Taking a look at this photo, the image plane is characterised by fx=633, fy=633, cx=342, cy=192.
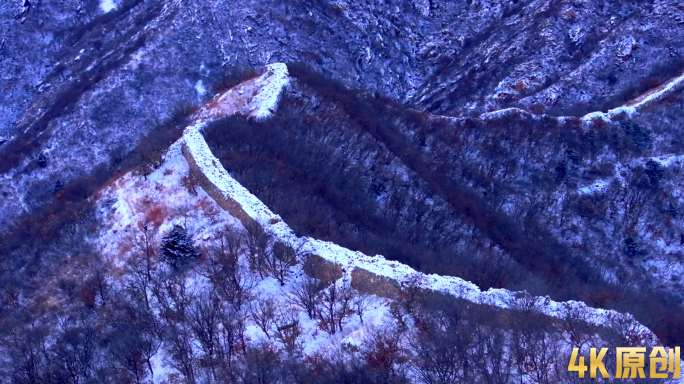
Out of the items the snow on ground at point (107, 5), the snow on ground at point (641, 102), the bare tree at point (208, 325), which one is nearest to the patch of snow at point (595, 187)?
the snow on ground at point (641, 102)

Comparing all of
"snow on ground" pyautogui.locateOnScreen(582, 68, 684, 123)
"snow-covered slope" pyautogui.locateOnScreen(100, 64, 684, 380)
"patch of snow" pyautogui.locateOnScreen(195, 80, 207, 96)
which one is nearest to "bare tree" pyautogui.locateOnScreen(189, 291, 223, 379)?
"snow-covered slope" pyautogui.locateOnScreen(100, 64, 684, 380)

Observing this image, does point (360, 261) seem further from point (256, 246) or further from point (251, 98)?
point (251, 98)

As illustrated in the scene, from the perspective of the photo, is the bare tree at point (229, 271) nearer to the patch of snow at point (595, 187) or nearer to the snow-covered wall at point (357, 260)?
the snow-covered wall at point (357, 260)

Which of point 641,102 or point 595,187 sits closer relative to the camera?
point 595,187

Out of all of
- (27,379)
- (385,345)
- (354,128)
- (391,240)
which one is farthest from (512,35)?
(27,379)

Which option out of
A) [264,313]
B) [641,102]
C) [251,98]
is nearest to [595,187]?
[641,102]

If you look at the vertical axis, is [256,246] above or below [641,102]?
below

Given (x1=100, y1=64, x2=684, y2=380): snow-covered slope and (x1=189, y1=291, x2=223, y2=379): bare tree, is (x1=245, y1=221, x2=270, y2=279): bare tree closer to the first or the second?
(x1=100, y1=64, x2=684, y2=380): snow-covered slope
